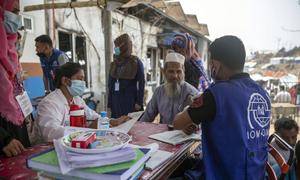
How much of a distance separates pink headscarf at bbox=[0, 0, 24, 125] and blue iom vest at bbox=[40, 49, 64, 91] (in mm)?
2091

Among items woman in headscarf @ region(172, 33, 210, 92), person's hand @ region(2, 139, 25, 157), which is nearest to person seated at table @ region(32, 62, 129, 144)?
person's hand @ region(2, 139, 25, 157)

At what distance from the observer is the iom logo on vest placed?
Answer: 4.58 feet

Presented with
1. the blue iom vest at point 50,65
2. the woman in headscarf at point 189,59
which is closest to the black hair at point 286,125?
the woman in headscarf at point 189,59

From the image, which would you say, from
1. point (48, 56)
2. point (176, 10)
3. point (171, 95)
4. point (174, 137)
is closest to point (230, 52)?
point (174, 137)

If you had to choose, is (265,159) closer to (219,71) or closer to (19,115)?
(219,71)

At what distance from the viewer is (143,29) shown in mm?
9086

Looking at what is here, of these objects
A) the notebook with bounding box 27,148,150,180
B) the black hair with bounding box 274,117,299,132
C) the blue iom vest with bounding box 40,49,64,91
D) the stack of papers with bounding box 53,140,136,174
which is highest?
the blue iom vest with bounding box 40,49,64,91

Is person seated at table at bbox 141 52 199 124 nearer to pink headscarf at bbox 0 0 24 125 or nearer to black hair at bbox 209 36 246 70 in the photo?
black hair at bbox 209 36 246 70

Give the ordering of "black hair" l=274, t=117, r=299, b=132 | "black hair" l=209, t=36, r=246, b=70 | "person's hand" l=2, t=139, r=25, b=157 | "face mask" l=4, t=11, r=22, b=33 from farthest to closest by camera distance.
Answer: "black hair" l=274, t=117, r=299, b=132
"face mask" l=4, t=11, r=22, b=33
"black hair" l=209, t=36, r=246, b=70
"person's hand" l=2, t=139, r=25, b=157

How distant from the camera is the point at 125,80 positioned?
3777mm

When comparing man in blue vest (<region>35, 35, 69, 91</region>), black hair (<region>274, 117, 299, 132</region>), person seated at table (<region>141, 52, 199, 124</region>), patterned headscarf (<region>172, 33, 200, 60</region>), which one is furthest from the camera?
man in blue vest (<region>35, 35, 69, 91</region>)

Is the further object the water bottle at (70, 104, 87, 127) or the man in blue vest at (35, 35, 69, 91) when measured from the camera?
the man in blue vest at (35, 35, 69, 91)

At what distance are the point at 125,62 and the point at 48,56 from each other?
1.18 metres

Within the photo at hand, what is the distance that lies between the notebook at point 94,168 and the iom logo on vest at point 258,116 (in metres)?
0.70
